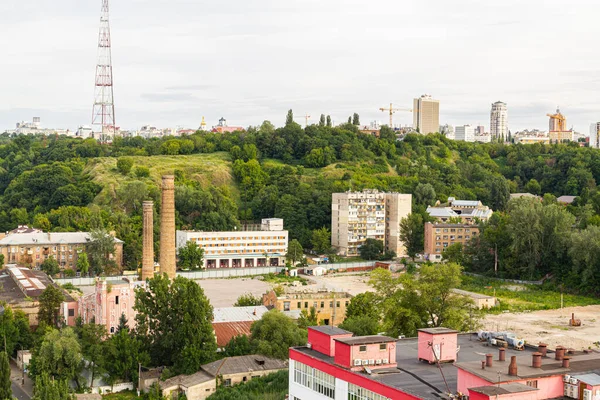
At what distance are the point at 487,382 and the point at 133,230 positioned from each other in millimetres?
57239

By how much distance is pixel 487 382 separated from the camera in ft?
52.4

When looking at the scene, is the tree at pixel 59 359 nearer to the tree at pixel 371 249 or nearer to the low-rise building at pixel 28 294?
the low-rise building at pixel 28 294

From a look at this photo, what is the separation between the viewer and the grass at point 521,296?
5000 cm

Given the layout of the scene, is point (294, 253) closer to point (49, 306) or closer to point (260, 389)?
point (49, 306)

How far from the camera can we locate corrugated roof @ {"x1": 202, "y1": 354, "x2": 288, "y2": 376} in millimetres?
29500

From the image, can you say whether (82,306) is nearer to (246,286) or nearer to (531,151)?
(246,286)

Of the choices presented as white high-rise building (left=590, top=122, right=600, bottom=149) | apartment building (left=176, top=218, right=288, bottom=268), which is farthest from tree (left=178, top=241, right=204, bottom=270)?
white high-rise building (left=590, top=122, right=600, bottom=149)

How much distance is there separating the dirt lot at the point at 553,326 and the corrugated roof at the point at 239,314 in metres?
11.1

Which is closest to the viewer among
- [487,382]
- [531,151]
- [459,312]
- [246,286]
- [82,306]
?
[487,382]

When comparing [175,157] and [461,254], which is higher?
[175,157]

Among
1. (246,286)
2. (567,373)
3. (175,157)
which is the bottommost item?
(246,286)

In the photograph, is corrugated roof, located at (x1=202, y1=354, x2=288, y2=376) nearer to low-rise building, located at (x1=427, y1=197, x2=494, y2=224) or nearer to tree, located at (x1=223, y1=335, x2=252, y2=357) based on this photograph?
tree, located at (x1=223, y1=335, x2=252, y2=357)

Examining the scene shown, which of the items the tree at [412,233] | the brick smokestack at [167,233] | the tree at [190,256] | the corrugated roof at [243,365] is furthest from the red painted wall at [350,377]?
the tree at [412,233]

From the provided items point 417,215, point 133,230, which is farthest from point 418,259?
point 133,230
